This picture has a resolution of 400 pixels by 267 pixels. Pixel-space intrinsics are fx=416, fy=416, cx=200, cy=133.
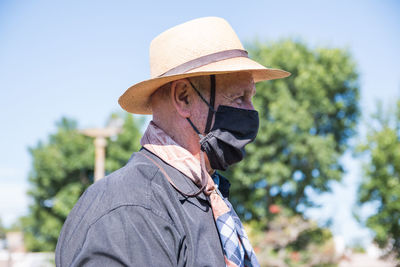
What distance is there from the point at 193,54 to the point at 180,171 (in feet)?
1.83

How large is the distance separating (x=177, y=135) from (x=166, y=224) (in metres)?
0.57

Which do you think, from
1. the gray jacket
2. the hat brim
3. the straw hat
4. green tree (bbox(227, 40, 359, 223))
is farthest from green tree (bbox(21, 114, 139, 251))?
the gray jacket

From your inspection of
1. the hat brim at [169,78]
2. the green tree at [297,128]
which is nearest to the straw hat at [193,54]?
the hat brim at [169,78]

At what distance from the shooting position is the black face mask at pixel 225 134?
1.94 m

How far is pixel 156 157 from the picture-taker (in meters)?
1.84

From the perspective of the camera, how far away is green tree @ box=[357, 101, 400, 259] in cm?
1625

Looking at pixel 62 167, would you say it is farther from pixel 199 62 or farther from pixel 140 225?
pixel 140 225

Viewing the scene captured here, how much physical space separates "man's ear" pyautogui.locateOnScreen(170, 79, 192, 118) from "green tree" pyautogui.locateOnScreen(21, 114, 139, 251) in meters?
20.4

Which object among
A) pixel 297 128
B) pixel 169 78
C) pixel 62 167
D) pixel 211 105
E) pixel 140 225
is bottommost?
pixel 62 167

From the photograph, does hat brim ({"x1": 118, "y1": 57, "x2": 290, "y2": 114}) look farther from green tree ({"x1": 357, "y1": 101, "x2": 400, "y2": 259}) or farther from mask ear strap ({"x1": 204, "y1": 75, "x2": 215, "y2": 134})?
green tree ({"x1": 357, "y1": 101, "x2": 400, "y2": 259})

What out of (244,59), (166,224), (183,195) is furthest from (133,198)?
(244,59)

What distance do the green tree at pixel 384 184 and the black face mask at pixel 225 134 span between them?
1583cm

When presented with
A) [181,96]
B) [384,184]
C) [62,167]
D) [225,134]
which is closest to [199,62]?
[181,96]

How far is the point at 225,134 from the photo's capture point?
198cm
